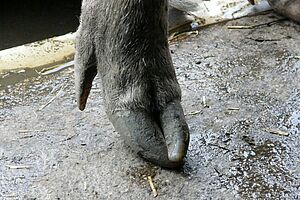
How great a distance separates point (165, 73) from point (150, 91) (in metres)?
0.06

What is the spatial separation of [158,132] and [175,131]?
0.05 metres

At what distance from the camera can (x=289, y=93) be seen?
1.99 metres

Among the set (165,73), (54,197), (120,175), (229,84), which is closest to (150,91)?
(165,73)

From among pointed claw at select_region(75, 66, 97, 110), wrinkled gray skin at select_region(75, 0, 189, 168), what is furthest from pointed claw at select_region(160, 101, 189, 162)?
pointed claw at select_region(75, 66, 97, 110)

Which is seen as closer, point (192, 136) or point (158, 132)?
point (158, 132)

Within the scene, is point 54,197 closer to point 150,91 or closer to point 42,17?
point 150,91

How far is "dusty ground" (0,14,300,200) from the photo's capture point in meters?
1.60

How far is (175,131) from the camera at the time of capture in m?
1.55

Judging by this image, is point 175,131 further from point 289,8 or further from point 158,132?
point 289,8

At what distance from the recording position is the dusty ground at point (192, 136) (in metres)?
1.60

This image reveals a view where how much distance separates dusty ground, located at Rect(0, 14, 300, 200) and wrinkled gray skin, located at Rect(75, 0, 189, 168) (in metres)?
0.09

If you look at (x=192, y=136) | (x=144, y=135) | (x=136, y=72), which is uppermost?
(x=136, y=72)

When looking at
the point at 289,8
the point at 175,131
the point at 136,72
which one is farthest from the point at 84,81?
the point at 289,8

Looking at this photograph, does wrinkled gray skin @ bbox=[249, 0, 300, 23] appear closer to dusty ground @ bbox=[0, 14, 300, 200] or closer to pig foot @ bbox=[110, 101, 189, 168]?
dusty ground @ bbox=[0, 14, 300, 200]
